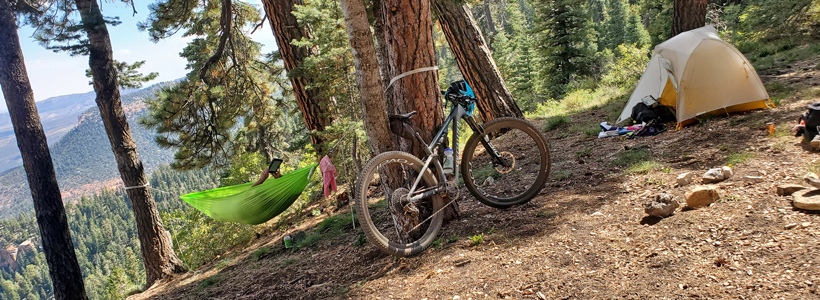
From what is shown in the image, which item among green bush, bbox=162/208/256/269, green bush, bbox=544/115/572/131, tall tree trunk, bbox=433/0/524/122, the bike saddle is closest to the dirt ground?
the bike saddle

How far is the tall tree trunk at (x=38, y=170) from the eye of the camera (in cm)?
502

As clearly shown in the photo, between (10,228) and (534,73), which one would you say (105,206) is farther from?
Result: (534,73)

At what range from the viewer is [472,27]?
6.77 m

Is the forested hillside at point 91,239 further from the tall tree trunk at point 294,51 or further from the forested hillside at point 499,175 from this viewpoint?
the tall tree trunk at point 294,51

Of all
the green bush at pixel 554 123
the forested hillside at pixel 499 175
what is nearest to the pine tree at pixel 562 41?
the forested hillside at pixel 499 175

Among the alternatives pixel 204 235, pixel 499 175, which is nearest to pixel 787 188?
pixel 499 175

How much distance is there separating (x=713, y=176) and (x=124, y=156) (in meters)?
6.68

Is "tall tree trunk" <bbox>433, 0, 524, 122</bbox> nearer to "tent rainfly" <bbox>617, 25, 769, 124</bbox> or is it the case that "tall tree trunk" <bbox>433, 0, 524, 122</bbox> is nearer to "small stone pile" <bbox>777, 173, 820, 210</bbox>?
"tent rainfly" <bbox>617, 25, 769, 124</bbox>

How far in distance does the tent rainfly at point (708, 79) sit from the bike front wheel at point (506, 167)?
2049 mm

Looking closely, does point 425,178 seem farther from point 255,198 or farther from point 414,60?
point 255,198

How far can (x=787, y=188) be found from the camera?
7.57 feet

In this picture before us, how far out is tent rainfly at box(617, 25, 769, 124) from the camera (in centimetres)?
500

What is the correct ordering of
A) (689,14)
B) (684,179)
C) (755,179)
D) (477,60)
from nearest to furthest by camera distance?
1. (755,179)
2. (684,179)
3. (477,60)
4. (689,14)

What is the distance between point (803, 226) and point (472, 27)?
5400 mm
